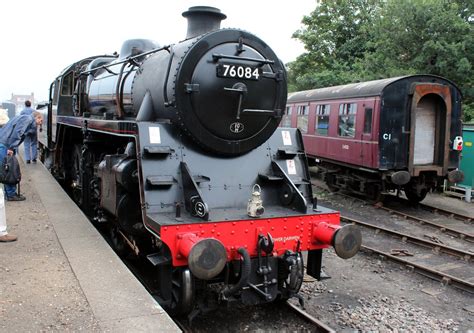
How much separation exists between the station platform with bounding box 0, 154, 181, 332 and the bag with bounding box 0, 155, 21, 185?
1.00m

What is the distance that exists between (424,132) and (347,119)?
1917 millimetres

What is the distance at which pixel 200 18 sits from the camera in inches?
187

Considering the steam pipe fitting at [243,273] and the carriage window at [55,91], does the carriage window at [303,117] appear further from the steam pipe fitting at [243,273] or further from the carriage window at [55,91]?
the steam pipe fitting at [243,273]

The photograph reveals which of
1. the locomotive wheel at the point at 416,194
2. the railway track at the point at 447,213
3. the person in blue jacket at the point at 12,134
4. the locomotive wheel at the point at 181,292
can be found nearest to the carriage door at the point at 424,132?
the locomotive wheel at the point at 416,194

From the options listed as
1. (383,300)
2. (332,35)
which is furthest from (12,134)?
(332,35)

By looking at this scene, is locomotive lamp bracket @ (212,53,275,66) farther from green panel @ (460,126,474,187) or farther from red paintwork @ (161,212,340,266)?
green panel @ (460,126,474,187)

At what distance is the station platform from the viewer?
10.7ft

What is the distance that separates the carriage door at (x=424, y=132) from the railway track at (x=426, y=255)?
305 cm

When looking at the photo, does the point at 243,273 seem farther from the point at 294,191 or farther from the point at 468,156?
the point at 468,156

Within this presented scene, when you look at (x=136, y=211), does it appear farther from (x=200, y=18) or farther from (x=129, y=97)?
(x=200, y=18)

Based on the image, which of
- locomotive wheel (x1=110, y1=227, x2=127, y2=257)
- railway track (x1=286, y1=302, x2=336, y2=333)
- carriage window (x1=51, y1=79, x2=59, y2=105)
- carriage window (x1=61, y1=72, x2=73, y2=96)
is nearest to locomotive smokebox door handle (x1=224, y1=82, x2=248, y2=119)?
railway track (x1=286, y1=302, x2=336, y2=333)

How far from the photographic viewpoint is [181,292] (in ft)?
12.7

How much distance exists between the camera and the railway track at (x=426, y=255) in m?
5.93

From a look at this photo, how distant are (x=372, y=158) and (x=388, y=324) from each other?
6242 mm
